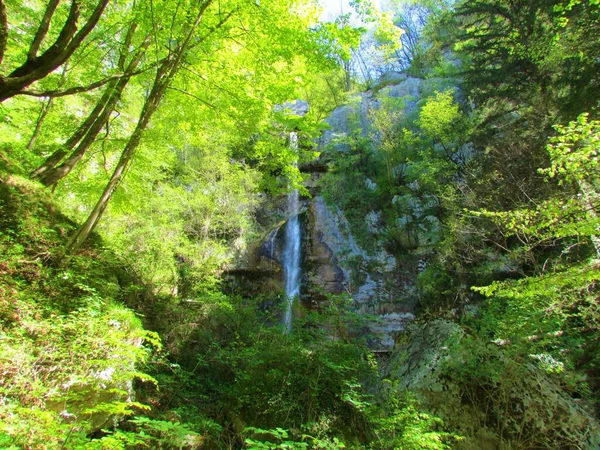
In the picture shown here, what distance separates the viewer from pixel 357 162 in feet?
64.2

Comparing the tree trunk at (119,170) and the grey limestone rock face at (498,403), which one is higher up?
the tree trunk at (119,170)

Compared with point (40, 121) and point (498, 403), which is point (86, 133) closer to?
point (40, 121)

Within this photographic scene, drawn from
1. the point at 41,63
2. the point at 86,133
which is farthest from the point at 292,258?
the point at 41,63

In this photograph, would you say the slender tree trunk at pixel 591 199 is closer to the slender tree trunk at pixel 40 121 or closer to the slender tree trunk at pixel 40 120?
the slender tree trunk at pixel 40 120

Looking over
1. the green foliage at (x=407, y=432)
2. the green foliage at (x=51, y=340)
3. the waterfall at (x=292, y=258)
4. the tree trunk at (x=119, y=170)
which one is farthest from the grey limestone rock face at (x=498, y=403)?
the waterfall at (x=292, y=258)

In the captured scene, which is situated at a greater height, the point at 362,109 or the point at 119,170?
the point at 362,109

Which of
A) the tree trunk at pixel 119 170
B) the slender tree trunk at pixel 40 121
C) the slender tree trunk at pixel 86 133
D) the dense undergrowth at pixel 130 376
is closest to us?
the dense undergrowth at pixel 130 376

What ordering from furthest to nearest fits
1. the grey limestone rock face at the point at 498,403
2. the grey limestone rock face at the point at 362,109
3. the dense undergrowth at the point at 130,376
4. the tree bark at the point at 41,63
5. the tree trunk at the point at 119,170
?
the grey limestone rock face at the point at 362,109 → the tree trunk at the point at 119,170 → the grey limestone rock face at the point at 498,403 → the tree bark at the point at 41,63 → the dense undergrowth at the point at 130,376

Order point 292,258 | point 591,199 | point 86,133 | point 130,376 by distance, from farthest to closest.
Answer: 1. point 292,258
2. point 86,133
3. point 591,199
4. point 130,376

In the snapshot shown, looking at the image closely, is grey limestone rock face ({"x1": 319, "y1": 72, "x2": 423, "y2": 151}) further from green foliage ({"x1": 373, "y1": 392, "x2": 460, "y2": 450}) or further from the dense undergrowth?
green foliage ({"x1": 373, "y1": 392, "x2": 460, "y2": 450})

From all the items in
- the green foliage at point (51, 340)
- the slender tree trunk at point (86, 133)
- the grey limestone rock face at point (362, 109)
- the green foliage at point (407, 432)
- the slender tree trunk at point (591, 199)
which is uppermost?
the grey limestone rock face at point (362, 109)

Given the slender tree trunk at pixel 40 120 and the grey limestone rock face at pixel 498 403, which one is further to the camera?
the slender tree trunk at pixel 40 120

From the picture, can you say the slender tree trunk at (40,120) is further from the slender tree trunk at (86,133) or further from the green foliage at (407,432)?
the green foliage at (407,432)

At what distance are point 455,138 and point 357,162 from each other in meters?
6.16
